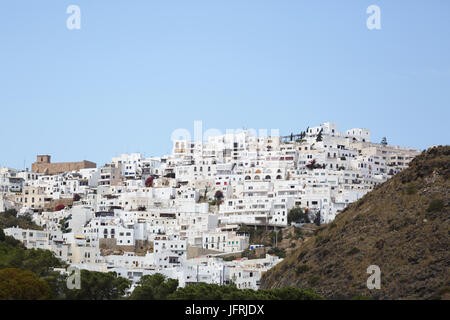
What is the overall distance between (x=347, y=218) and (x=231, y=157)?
47073 millimetres

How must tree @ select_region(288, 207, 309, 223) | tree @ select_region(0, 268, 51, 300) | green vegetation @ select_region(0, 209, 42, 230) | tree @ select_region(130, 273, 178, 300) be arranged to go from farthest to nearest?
tree @ select_region(288, 207, 309, 223), green vegetation @ select_region(0, 209, 42, 230), tree @ select_region(130, 273, 178, 300), tree @ select_region(0, 268, 51, 300)

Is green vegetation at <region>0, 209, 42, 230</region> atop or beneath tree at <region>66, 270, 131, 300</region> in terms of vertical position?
atop

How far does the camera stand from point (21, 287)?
47625 mm

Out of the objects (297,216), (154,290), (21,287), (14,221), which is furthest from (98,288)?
(14,221)

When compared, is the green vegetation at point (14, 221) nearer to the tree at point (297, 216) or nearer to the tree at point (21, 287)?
the tree at point (297, 216)

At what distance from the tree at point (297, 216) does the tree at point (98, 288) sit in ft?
102

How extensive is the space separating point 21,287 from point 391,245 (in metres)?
19.6

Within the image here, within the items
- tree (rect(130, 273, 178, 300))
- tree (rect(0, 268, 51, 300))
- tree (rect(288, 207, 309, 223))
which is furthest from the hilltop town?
tree (rect(0, 268, 51, 300))

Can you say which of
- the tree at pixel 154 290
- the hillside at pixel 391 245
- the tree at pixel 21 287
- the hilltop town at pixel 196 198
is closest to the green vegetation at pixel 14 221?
the hilltop town at pixel 196 198

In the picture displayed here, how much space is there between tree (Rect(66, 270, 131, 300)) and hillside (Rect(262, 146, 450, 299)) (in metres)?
9.28

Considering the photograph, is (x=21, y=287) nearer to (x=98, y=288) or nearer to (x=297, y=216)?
(x=98, y=288)

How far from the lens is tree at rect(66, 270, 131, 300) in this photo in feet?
182

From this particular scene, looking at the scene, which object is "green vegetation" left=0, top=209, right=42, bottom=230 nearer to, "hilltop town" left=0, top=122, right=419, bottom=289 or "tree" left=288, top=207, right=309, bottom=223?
"hilltop town" left=0, top=122, right=419, bottom=289
